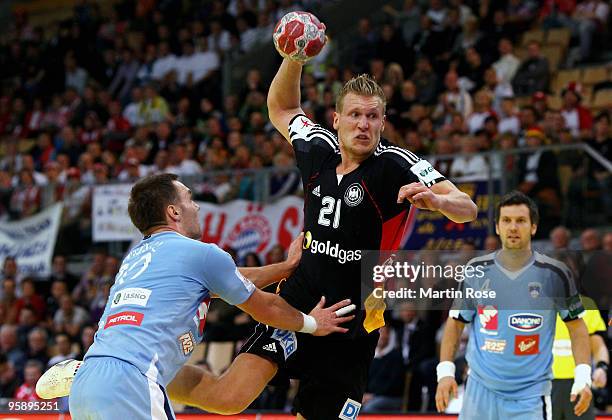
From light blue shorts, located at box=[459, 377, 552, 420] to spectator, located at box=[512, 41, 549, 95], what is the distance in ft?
29.7

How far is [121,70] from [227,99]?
4.31 m

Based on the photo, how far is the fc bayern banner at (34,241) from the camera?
1616cm

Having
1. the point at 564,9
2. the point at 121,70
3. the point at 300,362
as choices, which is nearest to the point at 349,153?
the point at 300,362

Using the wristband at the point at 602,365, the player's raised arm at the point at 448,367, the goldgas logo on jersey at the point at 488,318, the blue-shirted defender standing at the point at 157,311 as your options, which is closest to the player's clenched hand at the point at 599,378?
the wristband at the point at 602,365

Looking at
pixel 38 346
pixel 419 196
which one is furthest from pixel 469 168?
pixel 419 196

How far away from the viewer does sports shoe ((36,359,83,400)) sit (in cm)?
606

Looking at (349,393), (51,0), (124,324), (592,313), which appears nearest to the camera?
(124,324)

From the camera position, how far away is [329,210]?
6516 millimetres

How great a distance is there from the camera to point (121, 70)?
22406 mm

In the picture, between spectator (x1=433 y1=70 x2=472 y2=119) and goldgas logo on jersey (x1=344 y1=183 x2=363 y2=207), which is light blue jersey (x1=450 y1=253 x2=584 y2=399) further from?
spectator (x1=433 y1=70 x2=472 y2=119)

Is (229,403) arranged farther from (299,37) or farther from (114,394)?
(299,37)

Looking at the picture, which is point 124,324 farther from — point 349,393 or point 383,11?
point 383,11

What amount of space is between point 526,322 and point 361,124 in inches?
90.6

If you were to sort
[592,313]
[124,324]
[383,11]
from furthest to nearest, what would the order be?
1. [383,11]
2. [592,313]
3. [124,324]
